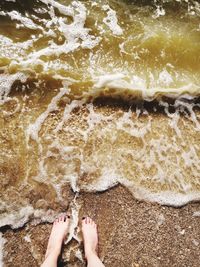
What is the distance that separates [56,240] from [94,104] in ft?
5.05

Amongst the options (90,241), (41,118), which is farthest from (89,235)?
(41,118)

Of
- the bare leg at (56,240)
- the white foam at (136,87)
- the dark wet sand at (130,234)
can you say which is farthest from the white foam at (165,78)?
the bare leg at (56,240)

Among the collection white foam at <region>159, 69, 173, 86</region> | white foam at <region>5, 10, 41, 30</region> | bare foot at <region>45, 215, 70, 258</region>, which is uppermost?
white foam at <region>5, 10, 41, 30</region>

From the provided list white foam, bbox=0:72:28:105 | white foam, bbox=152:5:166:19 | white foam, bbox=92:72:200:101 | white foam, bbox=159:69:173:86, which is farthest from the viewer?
white foam, bbox=152:5:166:19

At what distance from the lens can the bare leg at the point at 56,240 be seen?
3278 millimetres

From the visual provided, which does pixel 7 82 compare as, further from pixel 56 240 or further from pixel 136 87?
pixel 56 240

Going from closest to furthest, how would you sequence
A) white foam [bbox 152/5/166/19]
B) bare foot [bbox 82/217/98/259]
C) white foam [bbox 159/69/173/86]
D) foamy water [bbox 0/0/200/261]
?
bare foot [bbox 82/217/98/259] → foamy water [bbox 0/0/200/261] → white foam [bbox 159/69/173/86] → white foam [bbox 152/5/166/19]

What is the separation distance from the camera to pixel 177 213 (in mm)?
3676

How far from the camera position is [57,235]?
342 centimetres

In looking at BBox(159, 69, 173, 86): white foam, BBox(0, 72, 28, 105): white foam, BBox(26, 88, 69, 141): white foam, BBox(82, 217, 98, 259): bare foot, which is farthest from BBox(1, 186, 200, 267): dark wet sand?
BBox(159, 69, 173, 86): white foam

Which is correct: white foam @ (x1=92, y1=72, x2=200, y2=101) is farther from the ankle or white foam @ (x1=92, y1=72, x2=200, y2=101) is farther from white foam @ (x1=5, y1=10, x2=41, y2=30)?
the ankle

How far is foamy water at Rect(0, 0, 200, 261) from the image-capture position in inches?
142

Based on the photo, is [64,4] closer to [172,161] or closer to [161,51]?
[161,51]

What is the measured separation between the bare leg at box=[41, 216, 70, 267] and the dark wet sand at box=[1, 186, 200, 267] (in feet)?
0.31
